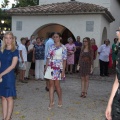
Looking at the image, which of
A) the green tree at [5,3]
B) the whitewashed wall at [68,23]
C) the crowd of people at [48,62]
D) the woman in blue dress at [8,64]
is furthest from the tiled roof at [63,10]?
the green tree at [5,3]

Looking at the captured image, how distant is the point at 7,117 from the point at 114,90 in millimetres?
3095

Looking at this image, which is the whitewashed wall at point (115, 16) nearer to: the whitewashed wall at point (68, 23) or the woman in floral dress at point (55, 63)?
the whitewashed wall at point (68, 23)

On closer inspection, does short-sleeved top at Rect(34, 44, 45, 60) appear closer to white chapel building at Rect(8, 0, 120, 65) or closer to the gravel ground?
the gravel ground

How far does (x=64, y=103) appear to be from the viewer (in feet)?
27.1

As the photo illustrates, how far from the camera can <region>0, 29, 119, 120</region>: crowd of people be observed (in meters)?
5.84

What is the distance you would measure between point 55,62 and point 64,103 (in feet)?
4.52

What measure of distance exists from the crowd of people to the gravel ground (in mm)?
325

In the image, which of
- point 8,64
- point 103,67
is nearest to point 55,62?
point 8,64

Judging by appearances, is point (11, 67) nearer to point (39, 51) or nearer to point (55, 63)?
point (55, 63)

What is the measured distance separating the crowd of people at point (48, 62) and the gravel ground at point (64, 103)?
325 millimetres

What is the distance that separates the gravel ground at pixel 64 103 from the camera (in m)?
6.87

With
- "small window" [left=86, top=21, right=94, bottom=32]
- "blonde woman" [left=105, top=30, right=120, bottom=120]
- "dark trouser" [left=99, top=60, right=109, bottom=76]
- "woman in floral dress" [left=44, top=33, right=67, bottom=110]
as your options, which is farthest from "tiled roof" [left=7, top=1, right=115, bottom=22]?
"blonde woman" [left=105, top=30, right=120, bottom=120]

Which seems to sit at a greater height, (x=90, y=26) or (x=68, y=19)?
(x=68, y=19)

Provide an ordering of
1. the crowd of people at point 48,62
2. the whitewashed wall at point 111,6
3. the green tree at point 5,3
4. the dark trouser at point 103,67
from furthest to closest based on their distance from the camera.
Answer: the green tree at point 5,3, the whitewashed wall at point 111,6, the dark trouser at point 103,67, the crowd of people at point 48,62
